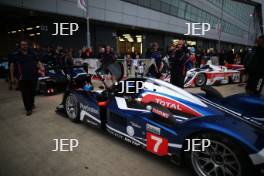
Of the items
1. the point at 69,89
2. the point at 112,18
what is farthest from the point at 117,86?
the point at 112,18

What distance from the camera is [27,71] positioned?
4.70 meters

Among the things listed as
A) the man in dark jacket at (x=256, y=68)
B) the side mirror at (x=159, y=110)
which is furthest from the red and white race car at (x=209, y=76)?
the side mirror at (x=159, y=110)

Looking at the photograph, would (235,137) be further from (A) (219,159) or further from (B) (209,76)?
(B) (209,76)

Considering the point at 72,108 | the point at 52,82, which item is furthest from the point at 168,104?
the point at 52,82

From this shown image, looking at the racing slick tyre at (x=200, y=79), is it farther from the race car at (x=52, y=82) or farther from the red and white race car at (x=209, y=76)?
the race car at (x=52, y=82)

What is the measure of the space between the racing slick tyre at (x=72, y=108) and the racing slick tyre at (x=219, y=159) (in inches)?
93.4

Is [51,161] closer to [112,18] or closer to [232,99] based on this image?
[232,99]

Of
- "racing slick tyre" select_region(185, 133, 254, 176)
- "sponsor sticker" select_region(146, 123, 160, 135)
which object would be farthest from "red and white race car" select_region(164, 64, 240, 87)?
"racing slick tyre" select_region(185, 133, 254, 176)

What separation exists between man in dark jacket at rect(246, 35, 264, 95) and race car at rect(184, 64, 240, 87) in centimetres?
339

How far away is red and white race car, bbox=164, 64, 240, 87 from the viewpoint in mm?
8602

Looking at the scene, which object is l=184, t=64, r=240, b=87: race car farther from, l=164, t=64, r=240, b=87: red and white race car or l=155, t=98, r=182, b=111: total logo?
l=155, t=98, r=182, b=111: total logo

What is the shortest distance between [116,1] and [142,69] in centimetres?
839

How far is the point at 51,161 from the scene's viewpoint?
286 centimetres

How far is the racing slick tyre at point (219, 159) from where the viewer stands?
1974 millimetres
